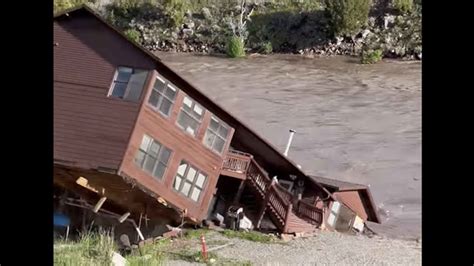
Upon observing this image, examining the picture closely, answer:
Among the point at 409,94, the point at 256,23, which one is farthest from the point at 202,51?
the point at 409,94

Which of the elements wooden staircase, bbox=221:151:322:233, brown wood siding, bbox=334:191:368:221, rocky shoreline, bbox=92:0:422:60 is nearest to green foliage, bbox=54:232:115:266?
wooden staircase, bbox=221:151:322:233

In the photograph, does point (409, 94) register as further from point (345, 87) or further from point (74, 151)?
point (74, 151)

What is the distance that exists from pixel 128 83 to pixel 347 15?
20.9 m

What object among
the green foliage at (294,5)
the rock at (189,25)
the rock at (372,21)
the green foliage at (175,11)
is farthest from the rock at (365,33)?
the green foliage at (175,11)

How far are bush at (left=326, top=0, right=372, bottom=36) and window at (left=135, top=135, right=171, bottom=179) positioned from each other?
20.5m

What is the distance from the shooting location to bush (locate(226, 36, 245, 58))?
1299 inches

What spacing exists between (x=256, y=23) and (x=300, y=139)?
14.7 meters

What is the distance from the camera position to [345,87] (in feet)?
91.6

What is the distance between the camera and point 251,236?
14.3 meters

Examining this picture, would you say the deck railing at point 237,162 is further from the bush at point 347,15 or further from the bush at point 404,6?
the bush at point 404,6

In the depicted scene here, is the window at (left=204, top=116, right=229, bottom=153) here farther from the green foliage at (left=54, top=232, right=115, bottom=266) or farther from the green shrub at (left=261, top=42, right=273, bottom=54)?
the green shrub at (left=261, top=42, right=273, bottom=54)

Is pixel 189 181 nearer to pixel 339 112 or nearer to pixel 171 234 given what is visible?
pixel 171 234

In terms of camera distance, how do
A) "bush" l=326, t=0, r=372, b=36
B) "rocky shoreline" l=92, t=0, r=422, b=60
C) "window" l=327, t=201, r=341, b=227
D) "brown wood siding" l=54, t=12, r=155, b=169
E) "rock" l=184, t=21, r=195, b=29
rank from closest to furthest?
"brown wood siding" l=54, t=12, r=155, b=169, "window" l=327, t=201, r=341, b=227, "bush" l=326, t=0, r=372, b=36, "rocky shoreline" l=92, t=0, r=422, b=60, "rock" l=184, t=21, r=195, b=29
